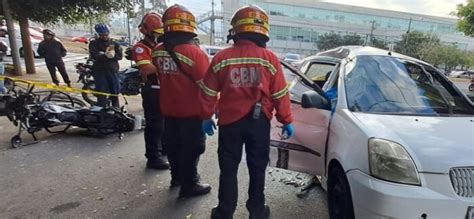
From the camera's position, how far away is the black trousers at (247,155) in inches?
112

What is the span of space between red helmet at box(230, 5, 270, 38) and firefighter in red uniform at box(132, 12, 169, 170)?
148cm

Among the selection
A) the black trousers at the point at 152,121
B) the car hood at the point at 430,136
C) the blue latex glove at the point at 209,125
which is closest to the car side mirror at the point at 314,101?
the car hood at the point at 430,136

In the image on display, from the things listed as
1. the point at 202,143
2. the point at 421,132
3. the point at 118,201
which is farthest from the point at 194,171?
the point at 421,132

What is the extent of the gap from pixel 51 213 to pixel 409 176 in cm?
297

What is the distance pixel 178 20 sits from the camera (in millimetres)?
3346

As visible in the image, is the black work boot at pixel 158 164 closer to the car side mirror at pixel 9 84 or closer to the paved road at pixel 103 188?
the paved road at pixel 103 188

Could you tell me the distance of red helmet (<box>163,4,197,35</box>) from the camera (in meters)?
3.34

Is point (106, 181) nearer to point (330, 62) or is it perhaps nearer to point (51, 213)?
point (51, 213)

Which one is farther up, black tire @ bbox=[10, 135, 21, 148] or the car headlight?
the car headlight

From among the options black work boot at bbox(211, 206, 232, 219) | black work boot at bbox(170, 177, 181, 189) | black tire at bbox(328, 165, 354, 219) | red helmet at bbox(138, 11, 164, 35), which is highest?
red helmet at bbox(138, 11, 164, 35)

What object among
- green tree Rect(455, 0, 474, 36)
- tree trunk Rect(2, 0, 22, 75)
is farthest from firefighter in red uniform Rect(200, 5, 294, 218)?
green tree Rect(455, 0, 474, 36)

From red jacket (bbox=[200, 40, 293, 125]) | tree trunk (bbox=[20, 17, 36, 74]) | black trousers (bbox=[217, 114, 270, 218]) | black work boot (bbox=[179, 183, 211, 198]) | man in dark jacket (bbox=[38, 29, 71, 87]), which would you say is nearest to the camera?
red jacket (bbox=[200, 40, 293, 125])

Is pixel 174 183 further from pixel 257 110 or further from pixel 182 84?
pixel 257 110

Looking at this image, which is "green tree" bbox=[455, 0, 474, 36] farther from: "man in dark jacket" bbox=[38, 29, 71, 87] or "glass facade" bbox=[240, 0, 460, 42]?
"glass facade" bbox=[240, 0, 460, 42]
